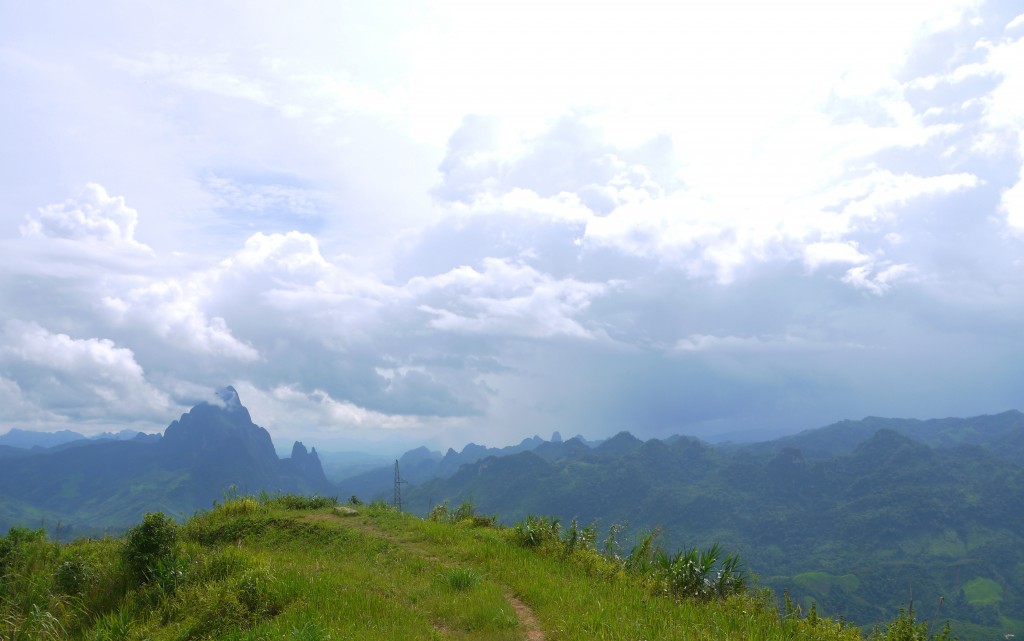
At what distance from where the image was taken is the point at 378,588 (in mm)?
13148

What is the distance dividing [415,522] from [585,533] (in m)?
6.80

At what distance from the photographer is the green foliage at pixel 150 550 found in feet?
48.0

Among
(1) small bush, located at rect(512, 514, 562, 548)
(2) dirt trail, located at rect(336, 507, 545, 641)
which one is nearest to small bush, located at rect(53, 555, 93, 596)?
(2) dirt trail, located at rect(336, 507, 545, 641)

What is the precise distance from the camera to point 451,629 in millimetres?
11352

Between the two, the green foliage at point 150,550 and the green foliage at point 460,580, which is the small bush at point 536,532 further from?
the green foliage at point 150,550

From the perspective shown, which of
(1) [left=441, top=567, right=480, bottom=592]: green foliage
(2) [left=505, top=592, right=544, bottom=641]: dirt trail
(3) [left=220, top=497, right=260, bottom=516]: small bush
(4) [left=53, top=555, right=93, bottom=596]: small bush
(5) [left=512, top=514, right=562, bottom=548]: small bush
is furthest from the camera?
(3) [left=220, top=497, right=260, bottom=516]: small bush

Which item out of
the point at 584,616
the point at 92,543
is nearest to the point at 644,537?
the point at 584,616

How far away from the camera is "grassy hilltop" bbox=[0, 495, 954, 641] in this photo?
11.4 metres

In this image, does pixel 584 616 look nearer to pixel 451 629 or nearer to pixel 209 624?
pixel 451 629

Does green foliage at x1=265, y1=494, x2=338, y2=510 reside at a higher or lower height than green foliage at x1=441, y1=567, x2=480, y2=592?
higher

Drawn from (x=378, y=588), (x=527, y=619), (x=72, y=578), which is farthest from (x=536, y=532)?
(x=72, y=578)

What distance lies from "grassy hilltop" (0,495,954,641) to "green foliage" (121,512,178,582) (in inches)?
1.5

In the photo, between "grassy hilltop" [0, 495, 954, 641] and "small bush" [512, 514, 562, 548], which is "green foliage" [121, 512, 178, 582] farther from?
"small bush" [512, 514, 562, 548]

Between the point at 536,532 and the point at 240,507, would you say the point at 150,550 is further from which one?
the point at 536,532
